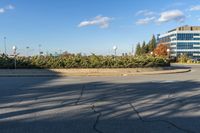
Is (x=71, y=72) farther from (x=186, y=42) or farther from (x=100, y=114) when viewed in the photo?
(x=186, y=42)

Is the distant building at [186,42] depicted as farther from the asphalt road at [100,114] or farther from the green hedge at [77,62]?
the asphalt road at [100,114]

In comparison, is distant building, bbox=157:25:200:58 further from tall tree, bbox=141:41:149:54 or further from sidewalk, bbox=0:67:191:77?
sidewalk, bbox=0:67:191:77

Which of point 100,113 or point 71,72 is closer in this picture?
point 100,113

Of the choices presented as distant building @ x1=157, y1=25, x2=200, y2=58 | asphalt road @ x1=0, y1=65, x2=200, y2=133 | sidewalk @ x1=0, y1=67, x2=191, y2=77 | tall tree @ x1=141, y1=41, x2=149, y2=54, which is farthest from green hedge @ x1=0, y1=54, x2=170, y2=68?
distant building @ x1=157, y1=25, x2=200, y2=58

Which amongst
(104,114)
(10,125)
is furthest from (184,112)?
(10,125)

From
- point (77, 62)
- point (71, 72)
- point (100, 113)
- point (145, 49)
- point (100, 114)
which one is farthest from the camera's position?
point (145, 49)

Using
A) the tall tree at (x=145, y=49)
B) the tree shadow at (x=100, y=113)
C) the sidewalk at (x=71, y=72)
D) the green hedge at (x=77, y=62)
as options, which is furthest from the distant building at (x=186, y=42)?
the tree shadow at (x=100, y=113)

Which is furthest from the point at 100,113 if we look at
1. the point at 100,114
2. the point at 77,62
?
the point at 77,62

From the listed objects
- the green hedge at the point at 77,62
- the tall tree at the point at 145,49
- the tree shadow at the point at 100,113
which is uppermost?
the tall tree at the point at 145,49

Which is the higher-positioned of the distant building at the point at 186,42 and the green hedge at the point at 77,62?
the distant building at the point at 186,42

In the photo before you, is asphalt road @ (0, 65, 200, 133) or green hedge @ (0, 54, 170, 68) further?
green hedge @ (0, 54, 170, 68)

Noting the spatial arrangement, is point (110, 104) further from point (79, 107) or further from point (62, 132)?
point (62, 132)

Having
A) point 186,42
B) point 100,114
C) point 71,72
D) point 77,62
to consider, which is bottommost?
point 100,114

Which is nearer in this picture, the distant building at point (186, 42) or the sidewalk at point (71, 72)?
the sidewalk at point (71, 72)
